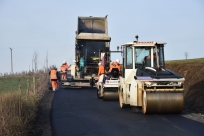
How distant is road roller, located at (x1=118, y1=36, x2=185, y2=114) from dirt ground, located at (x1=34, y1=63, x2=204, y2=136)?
2.77ft

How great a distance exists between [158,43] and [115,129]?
16.4 feet

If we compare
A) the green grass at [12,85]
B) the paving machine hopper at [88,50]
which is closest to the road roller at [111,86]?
the green grass at [12,85]

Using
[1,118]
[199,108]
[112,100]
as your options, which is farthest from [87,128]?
[112,100]

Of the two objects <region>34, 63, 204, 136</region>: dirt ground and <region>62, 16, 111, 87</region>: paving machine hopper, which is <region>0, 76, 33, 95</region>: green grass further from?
<region>62, 16, 111, 87</region>: paving machine hopper

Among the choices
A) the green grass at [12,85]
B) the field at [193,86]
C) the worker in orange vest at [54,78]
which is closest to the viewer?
the field at [193,86]

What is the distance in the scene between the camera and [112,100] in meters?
18.6

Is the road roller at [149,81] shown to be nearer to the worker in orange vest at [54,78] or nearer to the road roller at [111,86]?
the road roller at [111,86]

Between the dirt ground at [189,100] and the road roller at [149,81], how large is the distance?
2.77 feet

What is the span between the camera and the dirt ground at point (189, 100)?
1180cm

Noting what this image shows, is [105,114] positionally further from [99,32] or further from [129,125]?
[99,32]

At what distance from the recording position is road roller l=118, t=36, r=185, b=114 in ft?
40.2

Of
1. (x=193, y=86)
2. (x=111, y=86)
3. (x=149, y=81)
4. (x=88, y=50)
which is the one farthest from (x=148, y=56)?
(x=88, y=50)

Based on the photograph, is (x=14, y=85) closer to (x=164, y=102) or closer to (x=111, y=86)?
(x=111, y=86)

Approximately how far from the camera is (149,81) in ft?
40.8
